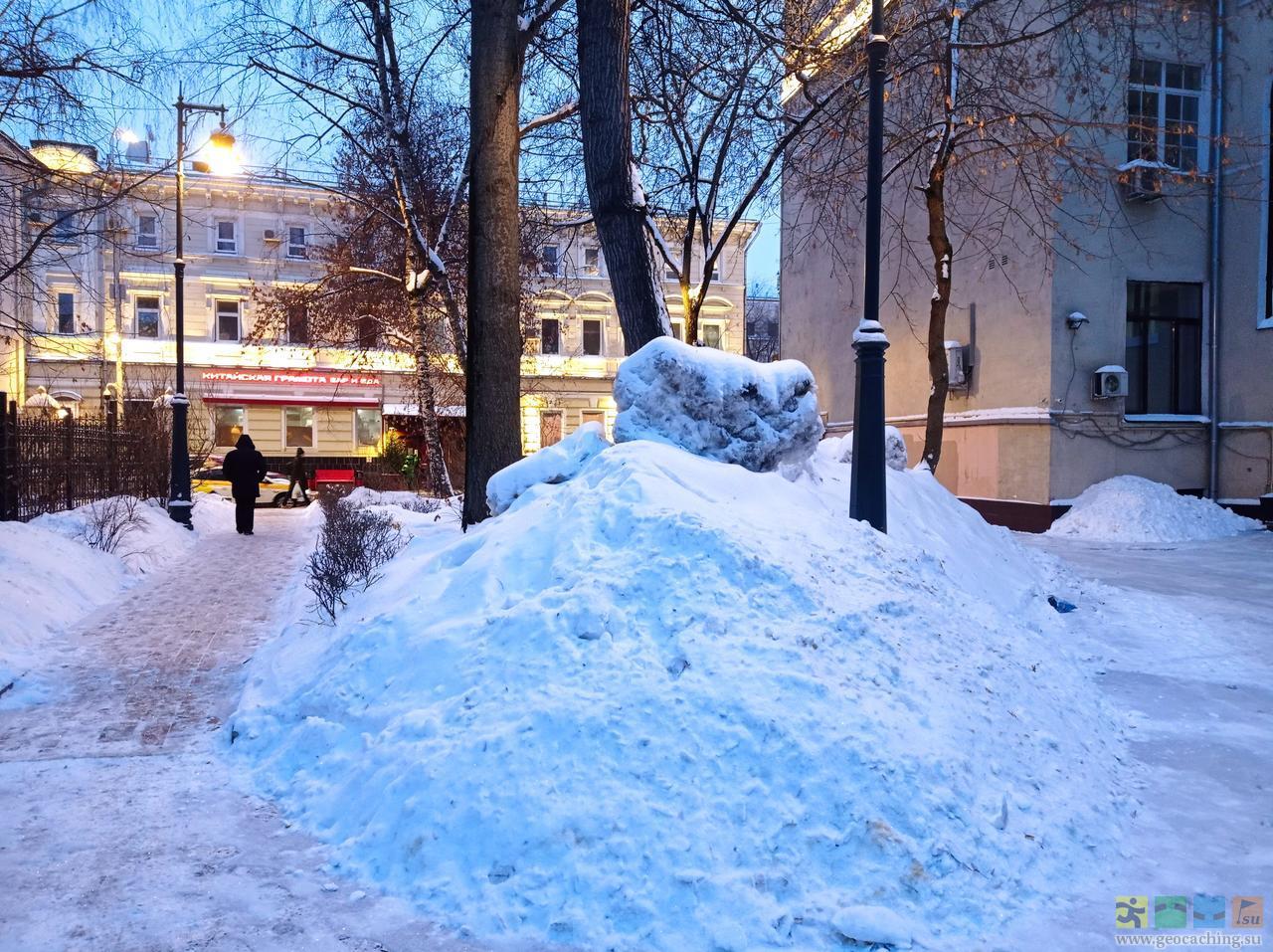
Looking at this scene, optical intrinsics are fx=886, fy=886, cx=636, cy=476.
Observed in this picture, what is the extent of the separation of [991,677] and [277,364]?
36592 mm

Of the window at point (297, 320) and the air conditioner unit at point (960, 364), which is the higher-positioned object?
the window at point (297, 320)

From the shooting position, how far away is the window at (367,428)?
1462 inches

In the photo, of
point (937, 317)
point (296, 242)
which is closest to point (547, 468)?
point (937, 317)

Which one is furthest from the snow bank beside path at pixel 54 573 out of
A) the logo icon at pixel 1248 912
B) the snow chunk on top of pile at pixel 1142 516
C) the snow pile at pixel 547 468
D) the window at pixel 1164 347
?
the window at pixel 1164 347

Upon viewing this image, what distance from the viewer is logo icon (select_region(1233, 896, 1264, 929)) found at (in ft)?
10.3

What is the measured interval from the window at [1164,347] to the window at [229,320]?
34.0 meters

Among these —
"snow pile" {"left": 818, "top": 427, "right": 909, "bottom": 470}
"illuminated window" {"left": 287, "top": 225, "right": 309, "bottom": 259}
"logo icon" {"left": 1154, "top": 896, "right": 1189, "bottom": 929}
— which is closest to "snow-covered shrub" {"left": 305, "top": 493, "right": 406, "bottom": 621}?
"snow pile" {"left": 818, "top": 427, "right": 909, "bottom": 470}

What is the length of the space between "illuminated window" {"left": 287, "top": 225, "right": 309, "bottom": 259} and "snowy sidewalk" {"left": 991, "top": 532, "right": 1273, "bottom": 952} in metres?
35.4

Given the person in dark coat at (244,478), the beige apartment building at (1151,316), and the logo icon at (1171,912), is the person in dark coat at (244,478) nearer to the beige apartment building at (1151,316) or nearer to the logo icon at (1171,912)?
the beige apartment building at (1151,316)

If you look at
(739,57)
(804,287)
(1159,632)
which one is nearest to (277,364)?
(804,287)

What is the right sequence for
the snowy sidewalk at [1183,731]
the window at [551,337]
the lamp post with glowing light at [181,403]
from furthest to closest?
the window at [551,337], the lamp post with glowing light at [181,403], the snowy sidewalk at [1183,731]

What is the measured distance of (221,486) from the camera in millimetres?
28453

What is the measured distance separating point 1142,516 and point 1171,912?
1320 cm

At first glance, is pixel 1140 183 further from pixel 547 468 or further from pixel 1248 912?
pixel 1248 912
